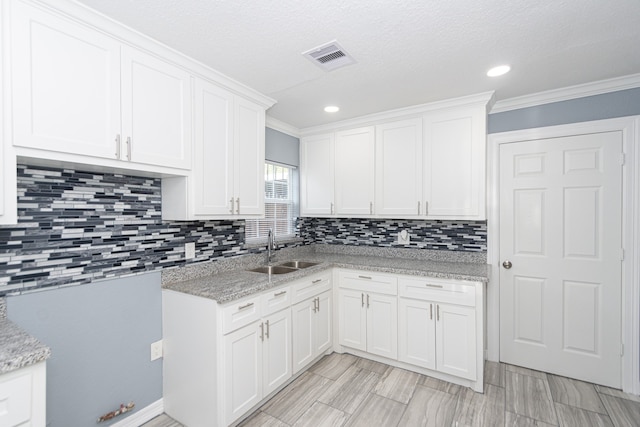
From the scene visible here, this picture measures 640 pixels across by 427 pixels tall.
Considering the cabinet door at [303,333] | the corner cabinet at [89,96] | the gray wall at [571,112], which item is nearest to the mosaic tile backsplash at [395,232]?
the gray wall at [571,112]

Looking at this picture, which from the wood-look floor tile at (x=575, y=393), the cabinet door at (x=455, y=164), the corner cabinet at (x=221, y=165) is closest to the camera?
the corner cabinet at (x=221, y=165)

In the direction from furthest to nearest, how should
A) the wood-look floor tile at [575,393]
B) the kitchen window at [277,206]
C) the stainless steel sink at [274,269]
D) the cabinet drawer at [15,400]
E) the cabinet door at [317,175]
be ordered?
the cabinet door at [317,175]
the kitchen window at [277,206]
the stainless steel sink at [274,269]
the wood-look floor tile at [575,393]
the cabinet drawer at [15,400]

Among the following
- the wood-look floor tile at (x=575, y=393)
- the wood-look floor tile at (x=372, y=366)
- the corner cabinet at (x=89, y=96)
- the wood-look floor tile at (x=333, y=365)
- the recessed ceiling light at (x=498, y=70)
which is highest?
the recessed ceiling light at (x=498, y=70)

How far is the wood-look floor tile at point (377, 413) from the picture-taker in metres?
2.00

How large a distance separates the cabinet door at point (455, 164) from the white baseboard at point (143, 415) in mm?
2667

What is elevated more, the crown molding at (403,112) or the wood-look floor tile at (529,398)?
the crown molding at (403,112)

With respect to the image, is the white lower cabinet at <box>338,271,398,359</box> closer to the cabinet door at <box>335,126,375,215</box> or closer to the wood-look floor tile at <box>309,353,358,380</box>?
the wood-look floor tile at <box>309,353,358,380</box>

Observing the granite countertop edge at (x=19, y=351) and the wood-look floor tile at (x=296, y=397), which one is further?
the wood-look floor tile at (x=296, y=397)

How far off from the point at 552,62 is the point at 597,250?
155 centimetres

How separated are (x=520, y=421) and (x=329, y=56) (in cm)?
276

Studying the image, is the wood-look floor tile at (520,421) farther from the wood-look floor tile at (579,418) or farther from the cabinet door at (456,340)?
the cabinet door at (456,340)

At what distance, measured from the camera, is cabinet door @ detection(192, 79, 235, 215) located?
2.05m

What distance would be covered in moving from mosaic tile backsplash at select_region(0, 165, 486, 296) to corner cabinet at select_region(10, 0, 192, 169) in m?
0.35

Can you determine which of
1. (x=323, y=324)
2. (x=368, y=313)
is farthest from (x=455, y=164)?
(x=323, y=324)
